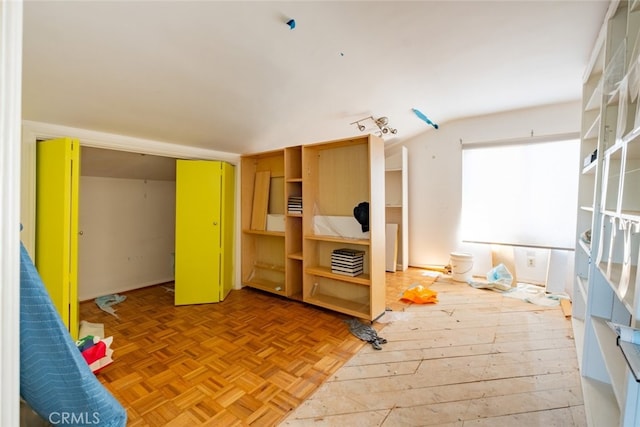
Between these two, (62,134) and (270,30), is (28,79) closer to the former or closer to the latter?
(62,134)

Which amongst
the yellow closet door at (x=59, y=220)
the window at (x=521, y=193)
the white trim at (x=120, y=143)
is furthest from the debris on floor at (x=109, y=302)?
the window at (x=521, y=193)

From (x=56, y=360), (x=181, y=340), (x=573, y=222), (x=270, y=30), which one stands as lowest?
(x=181, y=340)

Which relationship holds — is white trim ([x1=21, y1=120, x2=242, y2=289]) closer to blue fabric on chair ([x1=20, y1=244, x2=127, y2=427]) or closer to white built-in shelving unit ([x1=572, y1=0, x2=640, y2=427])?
blue fabric on chair ([x1=20, y1=244, x2=127, y2=427])

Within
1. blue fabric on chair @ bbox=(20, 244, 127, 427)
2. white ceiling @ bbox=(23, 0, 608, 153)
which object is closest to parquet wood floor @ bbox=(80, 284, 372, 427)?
blue fabric on chair @ bbox=(20, 244, 127, 427)

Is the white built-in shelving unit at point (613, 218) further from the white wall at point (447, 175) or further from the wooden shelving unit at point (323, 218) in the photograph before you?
the white wall at point (447, 175)

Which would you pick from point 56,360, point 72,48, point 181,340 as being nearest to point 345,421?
point 56,360

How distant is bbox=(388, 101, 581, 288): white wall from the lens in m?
4.12

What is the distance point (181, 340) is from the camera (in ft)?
8.21

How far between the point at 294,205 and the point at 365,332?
62.7 inches

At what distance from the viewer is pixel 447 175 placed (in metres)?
4.81

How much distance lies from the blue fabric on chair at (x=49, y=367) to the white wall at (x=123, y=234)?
3.22 metres

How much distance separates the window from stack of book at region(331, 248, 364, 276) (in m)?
2.61

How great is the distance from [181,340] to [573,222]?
4967mm

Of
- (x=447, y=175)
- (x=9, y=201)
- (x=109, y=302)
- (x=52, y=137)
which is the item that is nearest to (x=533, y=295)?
(x=447, y=175)
